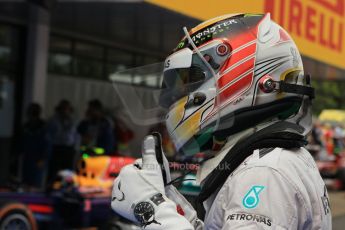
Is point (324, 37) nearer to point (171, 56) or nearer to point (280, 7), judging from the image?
point (280, 7)

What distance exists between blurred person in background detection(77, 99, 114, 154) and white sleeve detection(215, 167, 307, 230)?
584cm

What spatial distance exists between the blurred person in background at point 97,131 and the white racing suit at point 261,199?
5.68 meters

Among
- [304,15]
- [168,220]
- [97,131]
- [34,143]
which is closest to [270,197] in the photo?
[168,220]

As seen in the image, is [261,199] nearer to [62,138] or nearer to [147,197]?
[147,197]

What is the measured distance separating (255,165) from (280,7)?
769cm

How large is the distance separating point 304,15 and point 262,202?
28.7 feet

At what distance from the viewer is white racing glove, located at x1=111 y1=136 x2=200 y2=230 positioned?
62.6 inches

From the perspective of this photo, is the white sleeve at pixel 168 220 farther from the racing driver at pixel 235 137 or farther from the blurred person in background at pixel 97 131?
the blurred person in background at pixel 97 131

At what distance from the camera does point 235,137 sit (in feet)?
5.81

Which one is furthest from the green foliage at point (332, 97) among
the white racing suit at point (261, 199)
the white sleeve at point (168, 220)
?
the white sleeve at point (168, 220)

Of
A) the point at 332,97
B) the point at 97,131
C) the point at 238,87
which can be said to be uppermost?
the point at 332,97

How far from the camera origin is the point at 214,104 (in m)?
1.78

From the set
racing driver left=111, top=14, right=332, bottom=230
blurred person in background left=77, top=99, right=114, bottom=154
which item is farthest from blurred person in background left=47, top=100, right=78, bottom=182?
racing driver left=111, top=14, right=332, bottom=230

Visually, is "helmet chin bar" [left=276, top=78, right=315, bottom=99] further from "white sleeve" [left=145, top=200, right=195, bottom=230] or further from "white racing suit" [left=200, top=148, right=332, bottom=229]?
"white sleeve" [left=145, top=200, right=195, bottom=230]
